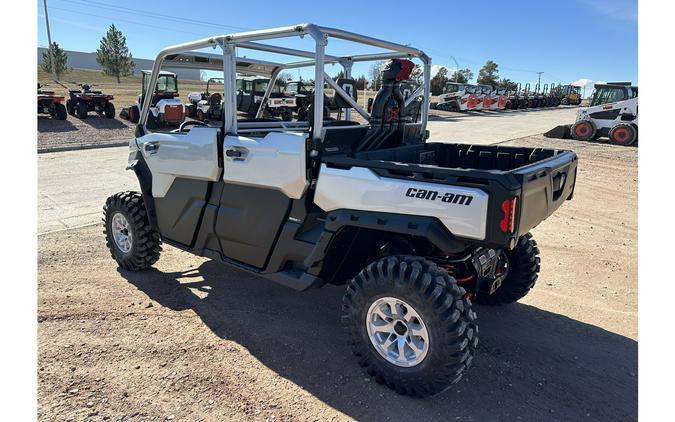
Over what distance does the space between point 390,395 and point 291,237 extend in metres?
1.27

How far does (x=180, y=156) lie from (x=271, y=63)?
5.41 ft

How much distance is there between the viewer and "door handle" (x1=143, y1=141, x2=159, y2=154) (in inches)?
174

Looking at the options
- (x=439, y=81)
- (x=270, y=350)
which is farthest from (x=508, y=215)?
(x=439, y=81)

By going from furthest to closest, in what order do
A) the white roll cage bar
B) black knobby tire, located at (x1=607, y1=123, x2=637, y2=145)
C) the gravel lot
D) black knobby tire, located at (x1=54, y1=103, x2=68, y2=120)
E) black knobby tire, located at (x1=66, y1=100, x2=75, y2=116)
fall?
black knobby tire, located at (x1=66, y1=100, x2=75, y2=116) → black knobby tire, located at (x1=54, y1=103, x2=68, y2=120) → black knobby tire, located at (x1=607, y1=123, x2=637, y2=145) → the gravel lot → the white roll cage bar

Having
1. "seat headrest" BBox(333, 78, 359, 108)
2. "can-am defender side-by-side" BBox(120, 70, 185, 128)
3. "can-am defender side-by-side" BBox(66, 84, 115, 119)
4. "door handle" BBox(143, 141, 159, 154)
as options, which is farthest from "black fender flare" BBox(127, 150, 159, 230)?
"can-am defender side-by-side" BBox(66, 84, 115, 119)

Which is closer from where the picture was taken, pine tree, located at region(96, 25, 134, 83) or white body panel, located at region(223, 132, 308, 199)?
white body panel, located at region(223, 132, 308, 199)

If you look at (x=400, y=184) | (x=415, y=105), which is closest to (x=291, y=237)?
(x=400, y=184)

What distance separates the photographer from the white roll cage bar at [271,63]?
3.18 metres

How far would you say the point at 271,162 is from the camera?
136 inches

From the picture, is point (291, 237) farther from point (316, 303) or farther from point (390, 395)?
point (390, 395)

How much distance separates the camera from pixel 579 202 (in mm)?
8172

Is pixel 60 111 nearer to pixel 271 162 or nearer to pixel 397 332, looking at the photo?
pixel 271 162

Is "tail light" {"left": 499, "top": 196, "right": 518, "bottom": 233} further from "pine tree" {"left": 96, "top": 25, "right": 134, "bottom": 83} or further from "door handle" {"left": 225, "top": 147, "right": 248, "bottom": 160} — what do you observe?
"pine tree" {"left": 96, "top": 25, "right": 134, "bottom": 83}

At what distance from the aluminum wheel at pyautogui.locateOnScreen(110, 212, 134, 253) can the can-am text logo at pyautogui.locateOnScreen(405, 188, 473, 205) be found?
3.19 meters
